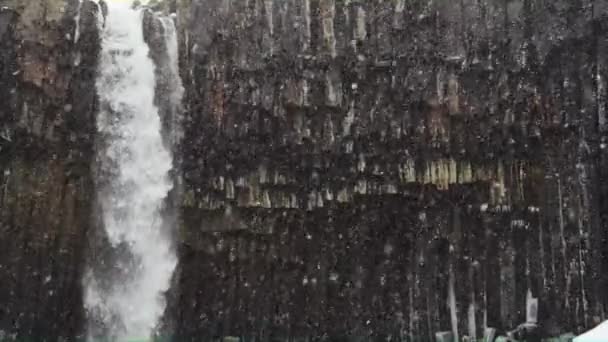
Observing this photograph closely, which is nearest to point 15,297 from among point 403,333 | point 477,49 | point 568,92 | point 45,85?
point 45,85

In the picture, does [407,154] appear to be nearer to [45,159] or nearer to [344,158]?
[344,158]

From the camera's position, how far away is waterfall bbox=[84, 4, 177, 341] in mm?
15070

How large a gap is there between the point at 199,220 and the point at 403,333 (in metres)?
4.52

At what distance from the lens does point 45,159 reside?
49.0 ft

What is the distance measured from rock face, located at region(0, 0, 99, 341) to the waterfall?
300 mm

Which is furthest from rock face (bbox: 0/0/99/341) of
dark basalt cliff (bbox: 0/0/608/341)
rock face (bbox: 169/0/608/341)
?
rock face (bbox: 169/0/608/341)

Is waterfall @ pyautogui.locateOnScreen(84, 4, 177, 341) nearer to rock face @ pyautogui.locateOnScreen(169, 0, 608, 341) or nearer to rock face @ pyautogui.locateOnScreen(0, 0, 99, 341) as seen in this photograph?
rock face @ pyautogui.locateOnScreen(0, 0, 99, 341)

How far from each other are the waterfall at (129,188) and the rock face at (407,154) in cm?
52

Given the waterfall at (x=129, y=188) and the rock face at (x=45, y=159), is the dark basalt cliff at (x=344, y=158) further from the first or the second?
the waterfall at (x=129, y=188)

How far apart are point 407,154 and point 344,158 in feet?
3.94

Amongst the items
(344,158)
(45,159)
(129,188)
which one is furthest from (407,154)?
(45,159)

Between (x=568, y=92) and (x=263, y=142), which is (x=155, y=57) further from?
(x=568, y=92)

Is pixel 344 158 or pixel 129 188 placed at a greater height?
pixel 344 158

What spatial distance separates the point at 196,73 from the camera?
A: 15.2m
